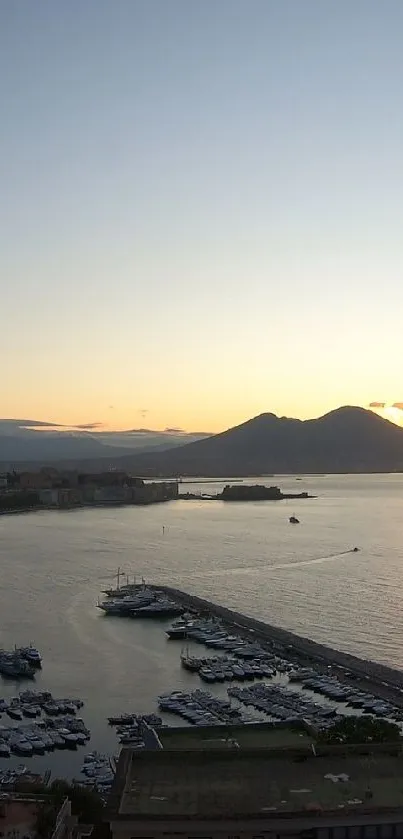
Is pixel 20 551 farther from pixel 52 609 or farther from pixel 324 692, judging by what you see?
pixel 324 692

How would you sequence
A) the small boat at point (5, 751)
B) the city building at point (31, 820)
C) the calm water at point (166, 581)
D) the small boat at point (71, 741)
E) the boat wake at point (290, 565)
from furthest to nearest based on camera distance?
the boat wake at point (290, 565), the calm water at point (166, 581), the small boat at point (71, 741), the small boat at point (5, 751), the city building at point (31, 820)

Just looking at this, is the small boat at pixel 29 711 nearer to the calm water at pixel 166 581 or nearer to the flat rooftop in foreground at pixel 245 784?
the calm water at pixel 166 581

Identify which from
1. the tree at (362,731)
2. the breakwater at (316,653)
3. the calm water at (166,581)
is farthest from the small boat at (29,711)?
the tree at (362,731)

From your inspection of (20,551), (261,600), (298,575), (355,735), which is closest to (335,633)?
(261,600)

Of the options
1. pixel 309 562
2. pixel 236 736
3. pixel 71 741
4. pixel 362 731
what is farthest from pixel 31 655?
pixel 309 562

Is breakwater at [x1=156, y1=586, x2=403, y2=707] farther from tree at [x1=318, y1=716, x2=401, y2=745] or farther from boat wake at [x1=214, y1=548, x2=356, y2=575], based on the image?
boat wake at [x1=214, y1=548, x2=356, y2=575]

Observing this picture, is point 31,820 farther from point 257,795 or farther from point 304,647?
point 304,647
